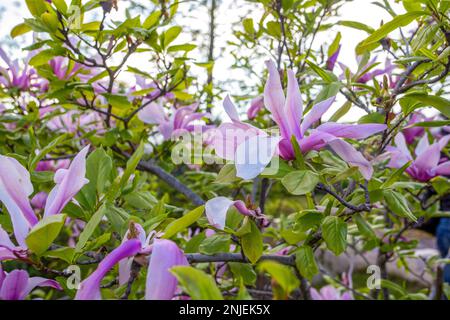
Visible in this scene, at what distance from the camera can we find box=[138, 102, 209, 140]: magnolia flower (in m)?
1.35

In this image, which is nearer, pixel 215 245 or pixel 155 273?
pixel 155 273

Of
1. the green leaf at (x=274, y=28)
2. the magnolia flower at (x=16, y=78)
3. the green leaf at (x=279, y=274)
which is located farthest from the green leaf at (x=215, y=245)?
the magnolia flower at (x=16, y=78)

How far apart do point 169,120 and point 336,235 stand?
81 cm

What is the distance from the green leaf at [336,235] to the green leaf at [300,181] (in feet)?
0.49

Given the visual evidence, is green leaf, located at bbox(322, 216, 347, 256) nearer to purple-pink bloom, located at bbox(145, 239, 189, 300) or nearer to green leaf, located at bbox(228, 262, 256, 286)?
green leaf, located at bbox(228, 262, 256, 286)

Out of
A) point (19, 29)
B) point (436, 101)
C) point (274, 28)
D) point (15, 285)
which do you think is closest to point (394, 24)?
point (436, 101)

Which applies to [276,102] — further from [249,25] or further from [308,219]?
[249,25]

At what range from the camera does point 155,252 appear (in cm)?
47

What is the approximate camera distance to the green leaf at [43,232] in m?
0.49

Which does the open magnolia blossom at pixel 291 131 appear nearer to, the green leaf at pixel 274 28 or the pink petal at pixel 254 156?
the pink petal at pixel 254 156

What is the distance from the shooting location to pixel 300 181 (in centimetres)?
61

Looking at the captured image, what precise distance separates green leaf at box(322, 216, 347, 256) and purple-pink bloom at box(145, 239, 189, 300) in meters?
0.33

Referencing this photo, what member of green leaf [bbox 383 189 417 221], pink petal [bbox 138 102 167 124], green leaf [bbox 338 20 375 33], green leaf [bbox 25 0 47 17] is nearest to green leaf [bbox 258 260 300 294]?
green leaf [bbox 383 189 417 221]

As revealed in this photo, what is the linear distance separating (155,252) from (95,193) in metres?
0.32
